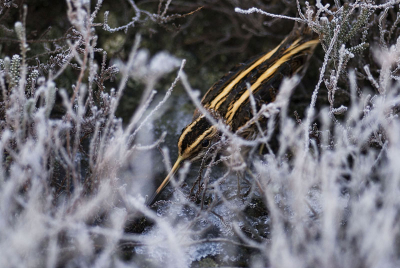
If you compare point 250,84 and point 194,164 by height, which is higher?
point 250,84

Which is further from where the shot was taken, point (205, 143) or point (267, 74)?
point (267, 74)

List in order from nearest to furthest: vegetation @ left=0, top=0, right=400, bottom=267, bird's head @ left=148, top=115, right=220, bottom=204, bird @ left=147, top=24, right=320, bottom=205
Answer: vegetation @ left=0, top=0, right=400, bottom=267
bird's head @ left=148, top=115, right=220, bottom=204
bird @ left=147, top=24, right=320, bottom=205

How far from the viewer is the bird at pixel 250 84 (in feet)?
6.31

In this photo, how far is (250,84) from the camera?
6.66 ft

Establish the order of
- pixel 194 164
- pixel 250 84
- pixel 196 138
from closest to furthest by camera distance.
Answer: pixel 196 138
pixel 250 84
pixel 194 164

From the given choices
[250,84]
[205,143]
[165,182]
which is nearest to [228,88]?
[250,84]

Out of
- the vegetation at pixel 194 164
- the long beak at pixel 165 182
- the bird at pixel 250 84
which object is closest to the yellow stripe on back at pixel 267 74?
the bird at pixel 250 84

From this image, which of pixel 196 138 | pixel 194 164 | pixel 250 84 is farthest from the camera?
pixel 194 164

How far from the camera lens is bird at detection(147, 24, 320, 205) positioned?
1.92 meters

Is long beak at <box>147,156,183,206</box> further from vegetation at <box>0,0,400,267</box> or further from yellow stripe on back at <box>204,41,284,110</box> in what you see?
yellow stripe on back at <box>204,41,284,110</box>

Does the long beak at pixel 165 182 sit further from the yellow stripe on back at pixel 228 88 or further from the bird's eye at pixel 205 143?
the yellow stripe on back at pixel 228 88

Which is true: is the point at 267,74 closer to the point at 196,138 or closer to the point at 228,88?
the point at 228,88

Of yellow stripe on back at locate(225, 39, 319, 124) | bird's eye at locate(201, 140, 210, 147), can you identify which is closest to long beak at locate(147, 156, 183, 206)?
bird's eye at locate(201, 140, 210, 147)

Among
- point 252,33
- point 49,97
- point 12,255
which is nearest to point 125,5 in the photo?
point 252,33
